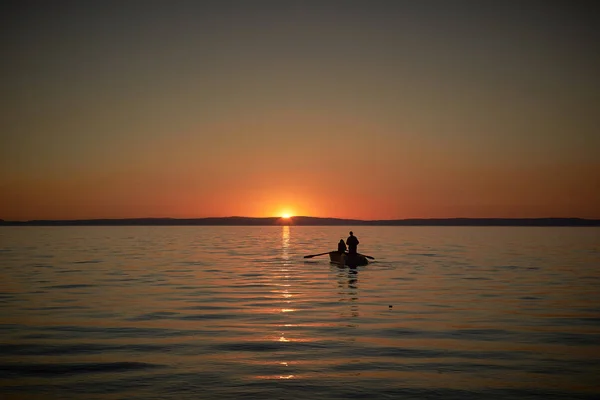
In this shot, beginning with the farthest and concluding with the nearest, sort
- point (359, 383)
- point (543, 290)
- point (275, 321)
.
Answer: point (543, 290) < point (275, 321) < point (359, 383)

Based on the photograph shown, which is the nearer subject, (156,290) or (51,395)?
(51,395)

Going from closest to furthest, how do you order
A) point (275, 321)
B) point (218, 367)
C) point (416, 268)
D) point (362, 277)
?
point (218, 367) < point (275, 321) < point (362, 277) < point (416, 268)

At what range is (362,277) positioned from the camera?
41.7 meters

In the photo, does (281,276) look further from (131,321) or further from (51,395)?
(51,395)

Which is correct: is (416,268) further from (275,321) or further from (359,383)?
(359,383)

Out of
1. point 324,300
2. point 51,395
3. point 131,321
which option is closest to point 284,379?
point 51,395

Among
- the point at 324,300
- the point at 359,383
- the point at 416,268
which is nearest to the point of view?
the point at 359,383

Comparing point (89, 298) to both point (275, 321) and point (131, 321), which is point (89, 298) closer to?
point (131, 321)

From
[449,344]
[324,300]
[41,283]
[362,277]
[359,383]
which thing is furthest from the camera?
[362,277]

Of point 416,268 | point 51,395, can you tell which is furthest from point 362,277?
point 51,395

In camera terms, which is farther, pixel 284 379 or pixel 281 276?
pixel 281 276

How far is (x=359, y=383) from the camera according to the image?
1476cm

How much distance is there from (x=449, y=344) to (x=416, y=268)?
2972cm

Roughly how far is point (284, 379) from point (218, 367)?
2146mm
